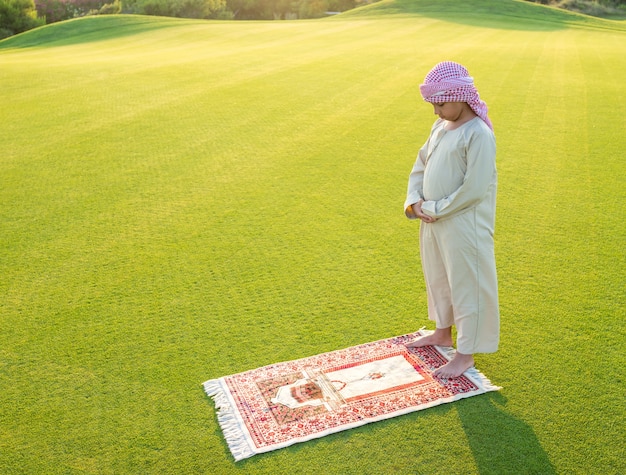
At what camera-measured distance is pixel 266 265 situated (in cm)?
535

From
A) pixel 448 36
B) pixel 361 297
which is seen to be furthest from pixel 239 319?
pixel 448 36

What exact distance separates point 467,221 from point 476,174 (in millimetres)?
293

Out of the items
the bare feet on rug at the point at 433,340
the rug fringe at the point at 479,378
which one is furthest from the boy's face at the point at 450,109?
the rug fringe at the point at 479,378

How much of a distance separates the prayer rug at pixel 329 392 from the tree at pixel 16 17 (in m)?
31.4

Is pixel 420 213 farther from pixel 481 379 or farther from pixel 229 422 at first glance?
pixel 229 422

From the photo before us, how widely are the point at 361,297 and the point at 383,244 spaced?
1.02 m

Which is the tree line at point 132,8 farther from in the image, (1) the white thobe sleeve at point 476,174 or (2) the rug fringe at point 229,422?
(1) the white thobe sleeve at point 476,174

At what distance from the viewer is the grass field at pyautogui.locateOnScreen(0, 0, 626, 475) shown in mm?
3441

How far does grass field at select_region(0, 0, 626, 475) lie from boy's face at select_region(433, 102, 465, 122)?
5.12 feet

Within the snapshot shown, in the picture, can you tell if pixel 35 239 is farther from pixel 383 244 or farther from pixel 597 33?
pixel 597 33

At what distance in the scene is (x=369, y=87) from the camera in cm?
1226

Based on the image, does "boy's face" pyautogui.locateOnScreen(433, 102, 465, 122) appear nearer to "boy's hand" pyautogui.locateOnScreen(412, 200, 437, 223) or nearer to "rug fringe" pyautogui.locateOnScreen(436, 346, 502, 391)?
"boy's hand" pyautogui.locateOnScreen(412, 200, 437, 223)

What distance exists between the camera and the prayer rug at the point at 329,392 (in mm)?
3520

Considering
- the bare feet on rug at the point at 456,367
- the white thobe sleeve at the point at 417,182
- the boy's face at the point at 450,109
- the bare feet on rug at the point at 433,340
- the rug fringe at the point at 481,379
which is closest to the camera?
the boy's face at the point at 450,109
